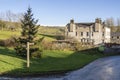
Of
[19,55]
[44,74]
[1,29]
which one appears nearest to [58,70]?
[44,74]

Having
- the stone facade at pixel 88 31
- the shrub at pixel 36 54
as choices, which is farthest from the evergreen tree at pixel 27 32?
the stone facade at pixel 88 31

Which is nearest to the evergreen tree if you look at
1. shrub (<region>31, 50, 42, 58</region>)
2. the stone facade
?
shrub (<region>31, 50, 42, 58</region>)

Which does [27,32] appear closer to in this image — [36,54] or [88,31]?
[36,54]

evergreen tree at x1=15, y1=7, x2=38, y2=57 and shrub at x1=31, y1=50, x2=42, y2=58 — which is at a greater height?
evergreen tree at x1=15, y1=7, x2=38, y2=57

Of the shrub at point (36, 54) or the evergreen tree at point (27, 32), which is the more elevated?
the evergreen tree at point (27, 32)

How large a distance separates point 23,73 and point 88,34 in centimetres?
8260

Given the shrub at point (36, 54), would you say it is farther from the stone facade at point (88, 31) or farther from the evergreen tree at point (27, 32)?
the stone facade at point (88, 31)

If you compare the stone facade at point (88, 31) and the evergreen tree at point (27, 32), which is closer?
the evergreen tree at point (27, 32)

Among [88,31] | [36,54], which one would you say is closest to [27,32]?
[36,54]

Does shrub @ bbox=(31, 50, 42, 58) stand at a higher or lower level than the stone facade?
lower

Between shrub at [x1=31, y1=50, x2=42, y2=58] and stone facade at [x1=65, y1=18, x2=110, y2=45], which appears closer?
shrub at [x1=31, y1=50, x2=42, y2=58]

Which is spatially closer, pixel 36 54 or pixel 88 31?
pixel 36 54

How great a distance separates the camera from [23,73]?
3022 centimetres

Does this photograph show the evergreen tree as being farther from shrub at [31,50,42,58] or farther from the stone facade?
the stone facade
